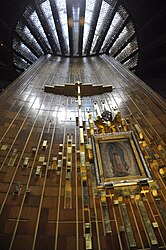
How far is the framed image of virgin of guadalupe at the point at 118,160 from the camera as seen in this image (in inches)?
85.9

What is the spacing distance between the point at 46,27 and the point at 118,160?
6081 millimetres

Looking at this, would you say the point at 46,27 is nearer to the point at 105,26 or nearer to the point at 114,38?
the point at 105,26

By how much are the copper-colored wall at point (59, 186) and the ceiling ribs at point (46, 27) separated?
359 cm

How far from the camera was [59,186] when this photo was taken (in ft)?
7.56

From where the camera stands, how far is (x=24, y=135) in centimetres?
301

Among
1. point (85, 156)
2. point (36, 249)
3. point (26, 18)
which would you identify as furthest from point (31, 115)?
point (26, 18)

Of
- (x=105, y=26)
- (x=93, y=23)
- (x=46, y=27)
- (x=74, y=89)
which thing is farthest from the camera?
(x=105, y=26)

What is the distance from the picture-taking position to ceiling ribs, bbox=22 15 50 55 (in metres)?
6.89

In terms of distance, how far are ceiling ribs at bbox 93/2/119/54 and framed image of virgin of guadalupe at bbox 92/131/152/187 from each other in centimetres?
534

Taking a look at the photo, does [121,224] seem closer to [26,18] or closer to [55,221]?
[55,221]

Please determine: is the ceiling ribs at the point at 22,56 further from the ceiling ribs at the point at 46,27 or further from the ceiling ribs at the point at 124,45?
the ceiling ribs at the point at 124,45

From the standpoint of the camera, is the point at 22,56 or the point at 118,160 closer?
the point at 118,160

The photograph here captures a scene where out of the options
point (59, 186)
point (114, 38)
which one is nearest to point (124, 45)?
point (114, 38)

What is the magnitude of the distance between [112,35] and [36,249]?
24.7 feet
